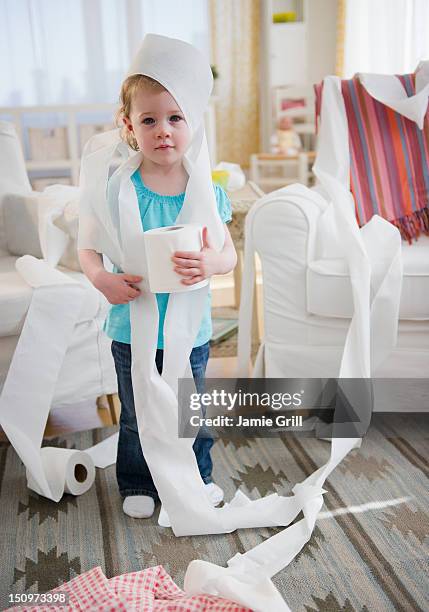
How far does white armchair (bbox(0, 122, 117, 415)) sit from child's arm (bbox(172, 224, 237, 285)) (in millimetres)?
546

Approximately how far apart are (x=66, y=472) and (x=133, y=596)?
484 mm

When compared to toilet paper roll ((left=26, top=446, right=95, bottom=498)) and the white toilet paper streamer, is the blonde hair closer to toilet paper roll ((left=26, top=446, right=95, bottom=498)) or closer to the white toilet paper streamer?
the white toilet paper streamer

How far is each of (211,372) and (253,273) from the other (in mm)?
498

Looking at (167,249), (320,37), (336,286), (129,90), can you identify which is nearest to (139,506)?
(167,249)

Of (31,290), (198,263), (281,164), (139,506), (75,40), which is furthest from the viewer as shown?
(75,40)

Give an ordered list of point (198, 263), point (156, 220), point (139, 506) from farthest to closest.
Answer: point (139, 506)
point (156, 220)
point (198, 263)

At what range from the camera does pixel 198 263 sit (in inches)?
54.5

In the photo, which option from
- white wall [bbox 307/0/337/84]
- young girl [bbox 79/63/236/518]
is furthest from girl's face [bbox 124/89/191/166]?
white wall [bbox 307/0/337/84]

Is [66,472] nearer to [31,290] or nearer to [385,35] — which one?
[31,290]

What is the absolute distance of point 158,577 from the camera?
1.35 metres

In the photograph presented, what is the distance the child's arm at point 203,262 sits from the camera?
53.6 inches

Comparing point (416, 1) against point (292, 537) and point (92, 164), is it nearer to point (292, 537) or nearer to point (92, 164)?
point (92, 164)

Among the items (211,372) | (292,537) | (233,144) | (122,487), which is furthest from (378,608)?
(233,144)

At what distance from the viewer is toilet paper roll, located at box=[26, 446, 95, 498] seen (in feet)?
5.56
